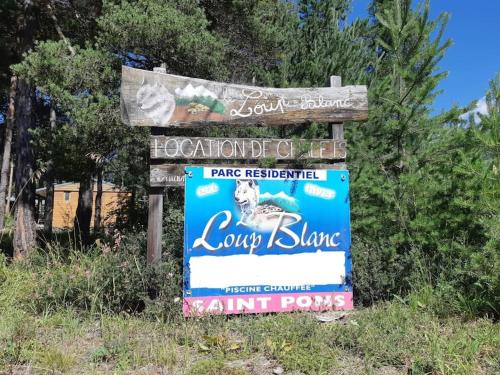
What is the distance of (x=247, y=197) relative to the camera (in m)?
5.53

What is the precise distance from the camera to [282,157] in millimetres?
5789

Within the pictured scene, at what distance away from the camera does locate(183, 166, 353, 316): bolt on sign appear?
5281 mm

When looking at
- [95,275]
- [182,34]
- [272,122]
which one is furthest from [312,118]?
[182,34]

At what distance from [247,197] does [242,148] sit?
0.64 m

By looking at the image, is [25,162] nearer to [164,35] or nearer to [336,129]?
[164,35]

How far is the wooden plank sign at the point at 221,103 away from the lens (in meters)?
5.43

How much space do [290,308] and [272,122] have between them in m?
2.29

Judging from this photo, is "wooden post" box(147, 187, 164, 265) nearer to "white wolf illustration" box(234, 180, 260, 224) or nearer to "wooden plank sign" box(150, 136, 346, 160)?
"wooden plank sign" box(150, 136, 346, 160)

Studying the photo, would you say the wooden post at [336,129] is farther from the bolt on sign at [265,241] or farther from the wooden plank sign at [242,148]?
the bolt on sign at [265,241]

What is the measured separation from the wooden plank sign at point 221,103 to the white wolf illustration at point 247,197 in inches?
31.8

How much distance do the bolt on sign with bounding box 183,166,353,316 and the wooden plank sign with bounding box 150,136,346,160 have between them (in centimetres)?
22

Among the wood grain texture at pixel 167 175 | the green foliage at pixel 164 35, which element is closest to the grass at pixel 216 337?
the wood grain texture at pixel 167 175

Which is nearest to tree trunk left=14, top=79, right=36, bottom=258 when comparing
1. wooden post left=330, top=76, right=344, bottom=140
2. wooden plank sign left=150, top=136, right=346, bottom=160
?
wooden plank sign left=150, top=136, right=346, bottom=160

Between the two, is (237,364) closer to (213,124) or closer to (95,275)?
(95,275)
